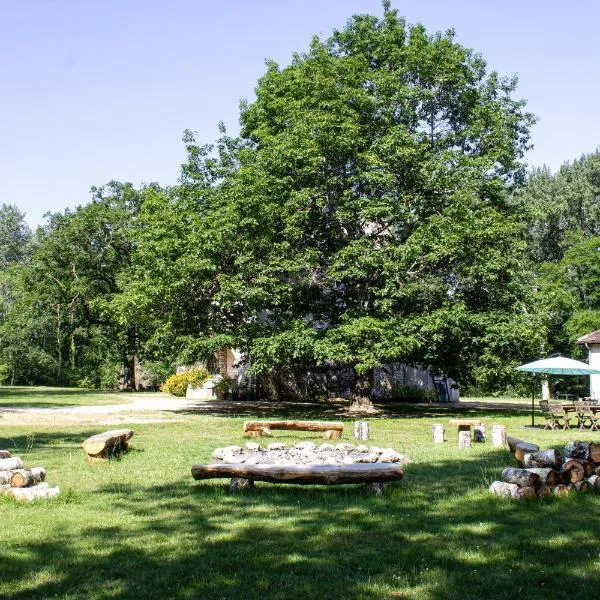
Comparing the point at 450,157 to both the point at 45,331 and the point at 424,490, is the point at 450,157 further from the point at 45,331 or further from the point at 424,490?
the point at 45,331

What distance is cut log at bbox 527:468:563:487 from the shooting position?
26.3 feet

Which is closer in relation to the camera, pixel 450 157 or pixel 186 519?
pixel 186 519

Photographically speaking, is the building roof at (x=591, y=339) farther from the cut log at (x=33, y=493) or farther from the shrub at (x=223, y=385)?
the cut log at (x=33, y=493)

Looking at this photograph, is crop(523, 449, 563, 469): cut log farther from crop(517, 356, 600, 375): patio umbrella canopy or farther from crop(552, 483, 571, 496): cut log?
crop(517, 356, 600, 375): patio umbrella canopy

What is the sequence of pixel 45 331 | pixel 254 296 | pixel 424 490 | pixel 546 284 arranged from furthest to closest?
pixel 45 331, pixel 546 284, pixel 254 296, pixel 424 490

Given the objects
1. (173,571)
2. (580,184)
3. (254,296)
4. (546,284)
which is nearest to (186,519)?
(173,571)

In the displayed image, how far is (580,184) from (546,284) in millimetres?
8767

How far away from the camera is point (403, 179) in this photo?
22.7 meters

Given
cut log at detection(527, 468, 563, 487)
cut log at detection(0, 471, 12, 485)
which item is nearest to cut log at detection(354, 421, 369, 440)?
cut log at detection(527, 468, 563, 487)

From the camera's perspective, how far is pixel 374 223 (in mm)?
23422

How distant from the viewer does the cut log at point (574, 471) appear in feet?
27.0

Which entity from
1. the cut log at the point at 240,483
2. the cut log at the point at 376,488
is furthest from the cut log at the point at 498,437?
the cut log at the point at 240,483

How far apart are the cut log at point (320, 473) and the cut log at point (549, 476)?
1625 mm

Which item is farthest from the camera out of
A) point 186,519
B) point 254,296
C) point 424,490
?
point 254,296
